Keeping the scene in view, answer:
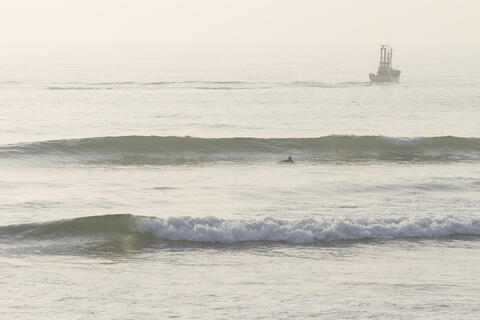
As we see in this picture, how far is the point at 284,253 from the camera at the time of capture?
26.2 meters

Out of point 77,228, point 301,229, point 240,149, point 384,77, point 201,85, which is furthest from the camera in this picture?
point 384,77

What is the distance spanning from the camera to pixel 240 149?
49.7 metres

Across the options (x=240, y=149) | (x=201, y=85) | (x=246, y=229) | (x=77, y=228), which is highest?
(x=201, y=85)

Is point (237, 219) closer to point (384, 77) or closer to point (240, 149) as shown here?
point (240, 149)

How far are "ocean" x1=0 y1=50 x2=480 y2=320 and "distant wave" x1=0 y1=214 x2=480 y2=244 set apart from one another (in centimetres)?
5

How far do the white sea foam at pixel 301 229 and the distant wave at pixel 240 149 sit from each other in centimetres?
1711

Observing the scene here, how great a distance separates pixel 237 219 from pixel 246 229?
1507mm

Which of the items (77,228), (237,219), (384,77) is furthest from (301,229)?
(384,77)

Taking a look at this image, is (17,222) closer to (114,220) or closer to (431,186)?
(114,220)

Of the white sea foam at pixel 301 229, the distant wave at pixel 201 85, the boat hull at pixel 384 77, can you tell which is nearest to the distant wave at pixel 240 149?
the white sea foam at pixel 301 229

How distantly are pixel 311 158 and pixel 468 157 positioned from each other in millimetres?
8123

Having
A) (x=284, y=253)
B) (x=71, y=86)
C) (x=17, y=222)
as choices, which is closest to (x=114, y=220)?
(x=17, y=222)

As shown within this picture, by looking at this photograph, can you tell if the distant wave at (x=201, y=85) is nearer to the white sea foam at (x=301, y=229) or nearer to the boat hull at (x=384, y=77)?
the boat hull at (x=384, y=77)

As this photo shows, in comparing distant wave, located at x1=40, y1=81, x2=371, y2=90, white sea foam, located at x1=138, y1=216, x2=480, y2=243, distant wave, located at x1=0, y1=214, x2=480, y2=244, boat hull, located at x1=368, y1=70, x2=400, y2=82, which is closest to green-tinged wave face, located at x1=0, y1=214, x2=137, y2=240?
distant wave, located at x1=0, y1=214, x2=480, y2=244
